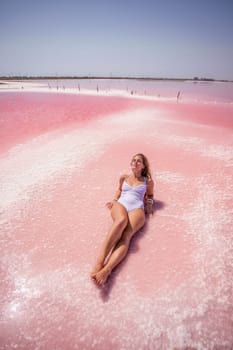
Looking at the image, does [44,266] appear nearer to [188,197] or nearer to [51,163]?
[188,197]

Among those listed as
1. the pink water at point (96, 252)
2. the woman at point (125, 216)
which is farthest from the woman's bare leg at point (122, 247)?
the pink water at point (96, 252)

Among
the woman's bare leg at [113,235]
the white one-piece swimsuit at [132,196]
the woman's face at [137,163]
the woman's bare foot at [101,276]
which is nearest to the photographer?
the woman's bare foot at [101,276]

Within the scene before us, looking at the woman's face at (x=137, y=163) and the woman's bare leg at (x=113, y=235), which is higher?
the woman's face at (x=137, y=163)

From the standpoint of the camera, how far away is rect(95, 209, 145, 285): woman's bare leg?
252 cm

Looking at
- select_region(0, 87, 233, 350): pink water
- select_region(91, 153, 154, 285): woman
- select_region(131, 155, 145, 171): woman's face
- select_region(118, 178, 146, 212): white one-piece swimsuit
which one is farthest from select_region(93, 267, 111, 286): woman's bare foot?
select_region(131, 155, 145, 171): woman's face

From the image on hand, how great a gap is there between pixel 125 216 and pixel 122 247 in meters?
0.41

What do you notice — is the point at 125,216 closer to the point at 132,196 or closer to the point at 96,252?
the point at 132,196

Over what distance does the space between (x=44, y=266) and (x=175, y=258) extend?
1.81 m

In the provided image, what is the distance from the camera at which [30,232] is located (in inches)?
138

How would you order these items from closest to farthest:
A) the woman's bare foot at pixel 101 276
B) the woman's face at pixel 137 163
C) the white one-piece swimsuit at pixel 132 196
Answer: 1. the woman's bare foot at pixel 101 276
2. the white one-piece swimsuit at pixel 132 196
3. the woman's face at pixel 137 163

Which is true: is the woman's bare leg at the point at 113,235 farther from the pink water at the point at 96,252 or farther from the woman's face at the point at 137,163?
the woman's face at the point at 137,163

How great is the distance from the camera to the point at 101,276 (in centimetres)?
251

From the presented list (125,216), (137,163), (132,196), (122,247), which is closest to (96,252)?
(122,247)

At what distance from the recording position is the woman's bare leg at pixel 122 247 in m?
2.52
